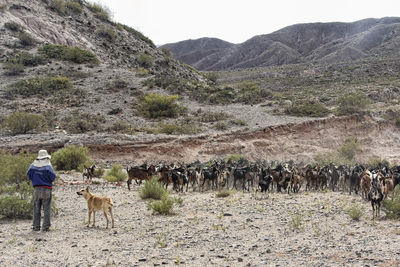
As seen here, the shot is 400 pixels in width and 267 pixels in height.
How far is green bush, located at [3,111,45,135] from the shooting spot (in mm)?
23406

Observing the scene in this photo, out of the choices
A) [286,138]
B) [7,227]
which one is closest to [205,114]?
[286,138]

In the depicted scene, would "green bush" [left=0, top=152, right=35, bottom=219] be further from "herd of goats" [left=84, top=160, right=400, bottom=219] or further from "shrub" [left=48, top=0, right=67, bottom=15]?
"shrub" [left=48, top=0, right=67, bottom=15]

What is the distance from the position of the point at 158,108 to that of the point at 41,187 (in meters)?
22.4

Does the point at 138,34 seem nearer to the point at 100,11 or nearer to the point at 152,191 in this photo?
the point at 100,11

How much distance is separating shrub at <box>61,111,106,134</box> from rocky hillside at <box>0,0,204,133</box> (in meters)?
0.09

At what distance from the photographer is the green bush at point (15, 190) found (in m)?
8.76

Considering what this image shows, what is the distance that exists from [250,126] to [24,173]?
1740 cm

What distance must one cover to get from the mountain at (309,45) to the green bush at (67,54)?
217ft

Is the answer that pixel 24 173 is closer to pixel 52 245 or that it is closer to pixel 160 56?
pixel 52 245

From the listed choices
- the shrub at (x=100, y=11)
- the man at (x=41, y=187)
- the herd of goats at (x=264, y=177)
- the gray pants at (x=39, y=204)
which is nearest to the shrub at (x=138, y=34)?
the shrub at (x=100, y=11)

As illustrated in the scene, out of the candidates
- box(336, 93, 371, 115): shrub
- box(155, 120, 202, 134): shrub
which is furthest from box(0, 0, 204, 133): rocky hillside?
box(336, 93, 371, 115): shrub

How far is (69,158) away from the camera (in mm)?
18047

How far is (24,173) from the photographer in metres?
12.3

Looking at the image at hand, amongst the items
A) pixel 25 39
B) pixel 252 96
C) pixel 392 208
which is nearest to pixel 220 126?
pixel 252 96
